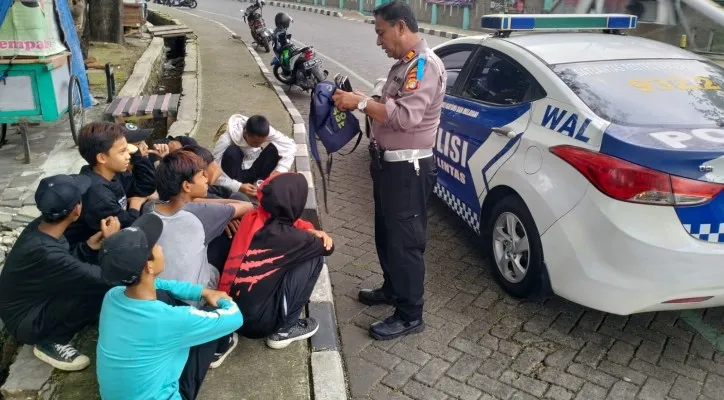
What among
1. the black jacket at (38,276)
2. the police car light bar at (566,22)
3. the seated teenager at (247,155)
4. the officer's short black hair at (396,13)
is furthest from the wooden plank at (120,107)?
the officer's short black hair at (396,13)

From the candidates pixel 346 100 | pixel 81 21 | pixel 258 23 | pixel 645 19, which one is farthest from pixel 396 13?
pixel 645 19

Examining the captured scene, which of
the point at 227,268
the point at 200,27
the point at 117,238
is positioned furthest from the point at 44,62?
the point at 200,27

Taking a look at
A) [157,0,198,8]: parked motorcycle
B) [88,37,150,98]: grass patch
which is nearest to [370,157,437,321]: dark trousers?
[88,37,150,98]: grass patch

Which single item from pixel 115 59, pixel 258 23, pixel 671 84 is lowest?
pixel 115 59

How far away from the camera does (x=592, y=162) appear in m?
2.88

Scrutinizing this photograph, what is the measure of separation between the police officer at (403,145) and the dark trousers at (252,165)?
121 cm

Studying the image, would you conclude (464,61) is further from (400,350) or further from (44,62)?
(44,62)

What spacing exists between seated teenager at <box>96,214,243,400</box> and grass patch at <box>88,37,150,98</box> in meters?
6.46

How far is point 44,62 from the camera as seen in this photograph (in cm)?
517

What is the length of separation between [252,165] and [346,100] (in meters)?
1.43

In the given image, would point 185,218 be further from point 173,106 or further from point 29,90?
point 173,106

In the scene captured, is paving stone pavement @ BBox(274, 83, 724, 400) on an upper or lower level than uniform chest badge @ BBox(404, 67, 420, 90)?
lower

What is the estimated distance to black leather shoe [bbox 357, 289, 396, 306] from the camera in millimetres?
3561

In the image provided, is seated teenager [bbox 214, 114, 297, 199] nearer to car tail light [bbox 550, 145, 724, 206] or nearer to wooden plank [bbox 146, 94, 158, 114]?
car tail light [bbox 550, 145, 724, 206]
